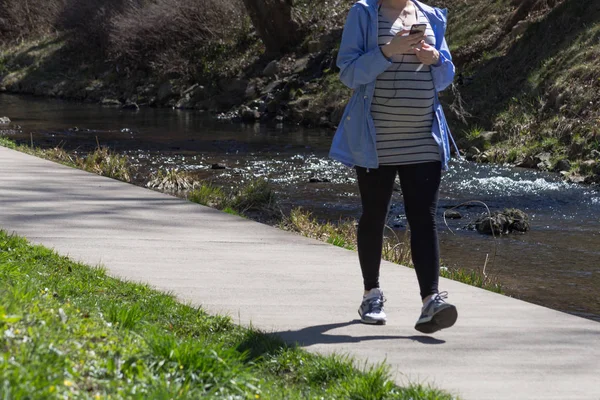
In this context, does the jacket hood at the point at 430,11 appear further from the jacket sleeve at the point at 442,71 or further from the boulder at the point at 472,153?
the boulder at the point at 472,153

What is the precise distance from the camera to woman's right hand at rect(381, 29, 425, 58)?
214 inches

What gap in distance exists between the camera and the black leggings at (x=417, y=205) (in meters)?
5.60

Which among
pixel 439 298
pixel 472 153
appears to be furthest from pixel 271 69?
pixel 439 298

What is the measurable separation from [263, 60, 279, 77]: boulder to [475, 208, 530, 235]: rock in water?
1781 cm

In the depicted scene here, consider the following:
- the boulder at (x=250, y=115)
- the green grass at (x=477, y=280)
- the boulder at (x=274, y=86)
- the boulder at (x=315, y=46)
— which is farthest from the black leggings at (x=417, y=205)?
the boulder at (x=315, y=46)

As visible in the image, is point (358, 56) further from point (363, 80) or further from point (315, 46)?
point (315, 46)

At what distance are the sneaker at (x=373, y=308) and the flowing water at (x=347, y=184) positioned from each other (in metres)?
3.03

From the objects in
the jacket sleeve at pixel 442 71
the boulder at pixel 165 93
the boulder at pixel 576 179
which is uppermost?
the jacket sleeve at pixel 442 71

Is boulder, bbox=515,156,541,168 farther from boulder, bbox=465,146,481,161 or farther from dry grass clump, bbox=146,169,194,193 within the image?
dry grass clump, bbox=146,169,194,193

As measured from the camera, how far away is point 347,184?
16.0 meters

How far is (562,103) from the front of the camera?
19.5 m

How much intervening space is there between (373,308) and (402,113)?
44.5 inches

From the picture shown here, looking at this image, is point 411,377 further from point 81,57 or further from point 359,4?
point 81,57

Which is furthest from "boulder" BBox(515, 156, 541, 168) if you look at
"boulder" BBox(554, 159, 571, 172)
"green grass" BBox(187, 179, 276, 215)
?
"green grass" BBox(187, 179, 276, 215)
